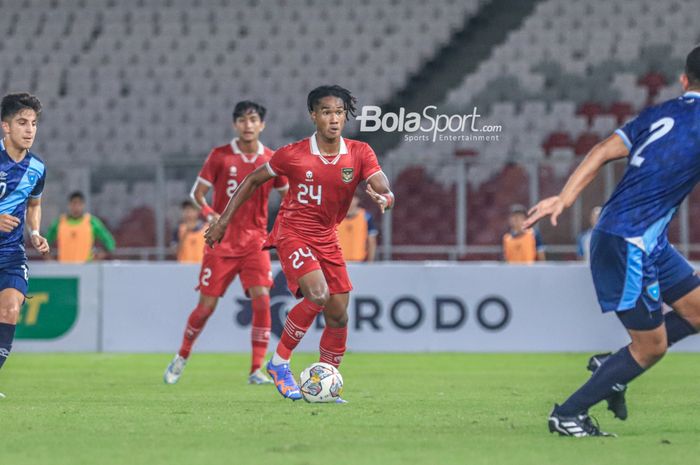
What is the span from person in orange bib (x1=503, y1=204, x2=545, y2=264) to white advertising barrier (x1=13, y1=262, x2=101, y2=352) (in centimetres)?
573

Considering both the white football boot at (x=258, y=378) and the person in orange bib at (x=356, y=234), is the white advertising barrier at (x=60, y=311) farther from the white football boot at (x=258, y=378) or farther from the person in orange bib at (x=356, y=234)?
the white football boot at (x=258, y=378)

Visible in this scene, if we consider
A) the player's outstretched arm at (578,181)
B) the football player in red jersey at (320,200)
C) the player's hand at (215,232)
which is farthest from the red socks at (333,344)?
the player's outstretched arm at (578,181)

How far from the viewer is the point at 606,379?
6.23 m

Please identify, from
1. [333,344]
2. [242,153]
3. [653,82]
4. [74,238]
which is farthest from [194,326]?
[653,82]

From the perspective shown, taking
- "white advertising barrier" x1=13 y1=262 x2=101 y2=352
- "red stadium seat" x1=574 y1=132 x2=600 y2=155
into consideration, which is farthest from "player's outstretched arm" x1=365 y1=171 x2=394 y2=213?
"red stadium seat" x1=574 y1=132 x2=600 y2=155

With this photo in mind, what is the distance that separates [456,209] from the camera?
17.8 meters

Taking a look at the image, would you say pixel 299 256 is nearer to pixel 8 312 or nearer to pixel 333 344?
pixel 333 344

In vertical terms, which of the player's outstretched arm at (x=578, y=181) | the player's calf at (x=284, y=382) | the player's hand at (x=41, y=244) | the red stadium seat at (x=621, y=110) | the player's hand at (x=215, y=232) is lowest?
the player's calf at (x=284, y=382)

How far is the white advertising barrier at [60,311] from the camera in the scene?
15.2 meters

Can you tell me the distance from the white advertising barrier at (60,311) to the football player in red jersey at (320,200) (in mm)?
7211

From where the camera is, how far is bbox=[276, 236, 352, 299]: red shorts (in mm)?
8297

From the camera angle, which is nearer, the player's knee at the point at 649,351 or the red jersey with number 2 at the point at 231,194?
the player's knee at the point at 649,351

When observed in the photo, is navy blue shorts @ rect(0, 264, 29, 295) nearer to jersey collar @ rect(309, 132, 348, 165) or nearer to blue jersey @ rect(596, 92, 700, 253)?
jersey collar @ rect(309, 132, 348, 165)

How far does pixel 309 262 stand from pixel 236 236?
2482 mm
